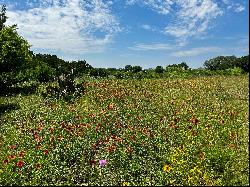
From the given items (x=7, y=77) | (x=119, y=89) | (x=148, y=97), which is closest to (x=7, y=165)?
(x=148, y=97)

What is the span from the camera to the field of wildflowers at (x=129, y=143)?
9.54 metres

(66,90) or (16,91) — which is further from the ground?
(66,90)

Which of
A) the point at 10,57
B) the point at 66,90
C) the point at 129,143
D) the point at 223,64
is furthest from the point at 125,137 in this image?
the point at 223,64

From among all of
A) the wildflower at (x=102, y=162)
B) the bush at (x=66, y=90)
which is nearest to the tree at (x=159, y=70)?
the bush at (x=66, y=90)

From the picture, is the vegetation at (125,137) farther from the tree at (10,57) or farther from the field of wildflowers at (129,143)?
the tree at (10,57)

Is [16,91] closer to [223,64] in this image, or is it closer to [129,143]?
[129,143]

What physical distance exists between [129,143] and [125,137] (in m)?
0.50

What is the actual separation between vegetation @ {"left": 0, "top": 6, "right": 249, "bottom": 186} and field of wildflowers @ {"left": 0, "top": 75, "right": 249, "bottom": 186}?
0.08 feet

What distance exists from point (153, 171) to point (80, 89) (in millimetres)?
13233

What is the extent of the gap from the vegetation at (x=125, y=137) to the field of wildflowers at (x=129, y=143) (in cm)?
2

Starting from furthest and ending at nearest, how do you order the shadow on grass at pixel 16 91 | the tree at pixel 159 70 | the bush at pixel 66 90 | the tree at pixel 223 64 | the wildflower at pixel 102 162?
1. the tree at pixel 223 64
2. the tree at pixel 159 70
3. the shadow on grass at pixel 16 91
4. the bush at pixel 66 90
5. the wildflower at pixel 102 162

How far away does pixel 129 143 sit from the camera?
11.7m

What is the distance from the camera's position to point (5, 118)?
18.0 m

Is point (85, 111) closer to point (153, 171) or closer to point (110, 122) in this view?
point (110, 122)
